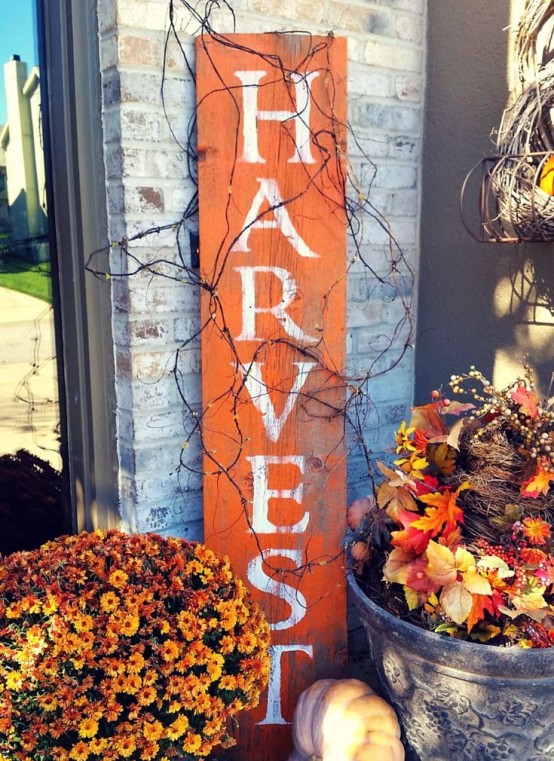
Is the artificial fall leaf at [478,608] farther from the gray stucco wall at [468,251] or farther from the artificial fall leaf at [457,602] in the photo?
the gray stucco wall at [468,251]

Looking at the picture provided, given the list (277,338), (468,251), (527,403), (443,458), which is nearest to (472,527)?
(443,458)

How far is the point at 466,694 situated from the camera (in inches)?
60.3

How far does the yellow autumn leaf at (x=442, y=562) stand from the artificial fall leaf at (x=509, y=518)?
15 cm

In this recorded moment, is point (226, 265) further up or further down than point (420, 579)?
further up

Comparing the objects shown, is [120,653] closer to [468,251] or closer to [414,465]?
[414,465]

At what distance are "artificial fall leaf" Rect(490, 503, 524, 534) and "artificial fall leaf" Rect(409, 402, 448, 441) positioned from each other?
24 cm

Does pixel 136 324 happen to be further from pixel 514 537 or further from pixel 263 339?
pixel 514 537

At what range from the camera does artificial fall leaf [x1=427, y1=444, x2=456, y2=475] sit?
171 cm

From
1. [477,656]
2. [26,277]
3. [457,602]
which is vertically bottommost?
[477,656]

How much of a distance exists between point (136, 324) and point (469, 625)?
1.08 m

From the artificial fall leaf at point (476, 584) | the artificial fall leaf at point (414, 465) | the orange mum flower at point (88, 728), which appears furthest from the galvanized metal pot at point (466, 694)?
the orange mum flower at point (88, 728)

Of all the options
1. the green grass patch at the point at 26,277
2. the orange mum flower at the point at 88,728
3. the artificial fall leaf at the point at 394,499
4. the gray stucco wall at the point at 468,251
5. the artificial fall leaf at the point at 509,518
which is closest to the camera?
the orange mum flower at the point at 88,728

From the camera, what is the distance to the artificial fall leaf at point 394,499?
1.67 meters

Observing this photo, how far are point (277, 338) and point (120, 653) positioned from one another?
0.88 m
